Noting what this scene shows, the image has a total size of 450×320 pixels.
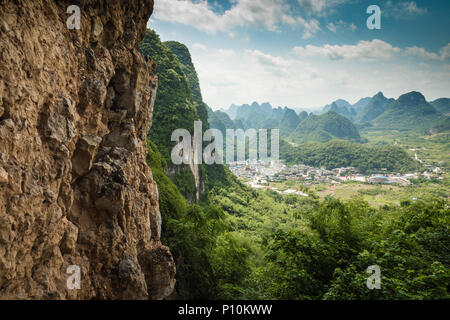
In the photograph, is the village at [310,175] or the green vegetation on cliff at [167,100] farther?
the village at [310,175]

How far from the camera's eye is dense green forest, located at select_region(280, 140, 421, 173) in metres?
88.6

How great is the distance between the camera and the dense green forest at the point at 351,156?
8856cm

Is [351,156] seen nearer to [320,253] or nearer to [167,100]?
[167,100]

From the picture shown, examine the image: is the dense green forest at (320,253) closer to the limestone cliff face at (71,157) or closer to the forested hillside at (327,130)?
the limestone cliff face at (71,157)

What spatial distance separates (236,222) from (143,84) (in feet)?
93.3

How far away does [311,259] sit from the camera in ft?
22.0

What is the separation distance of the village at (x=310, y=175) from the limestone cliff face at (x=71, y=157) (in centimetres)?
6482

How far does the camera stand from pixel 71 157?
493cm

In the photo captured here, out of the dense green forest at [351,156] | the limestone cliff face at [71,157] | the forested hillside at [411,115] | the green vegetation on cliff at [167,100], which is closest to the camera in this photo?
the limestone cliff face at [71,157]

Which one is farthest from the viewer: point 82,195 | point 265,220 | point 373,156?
point 373,156

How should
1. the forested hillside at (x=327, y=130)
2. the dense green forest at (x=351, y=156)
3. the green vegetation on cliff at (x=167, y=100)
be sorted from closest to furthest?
the green vegetation on cliff at (x=167, y=100) → the dense green forest at (x=351, y=156) → the forested hillside at (x=327, y=130)

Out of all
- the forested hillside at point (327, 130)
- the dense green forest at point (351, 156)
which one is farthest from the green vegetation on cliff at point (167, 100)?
the forested hillside at point (327, 130)
